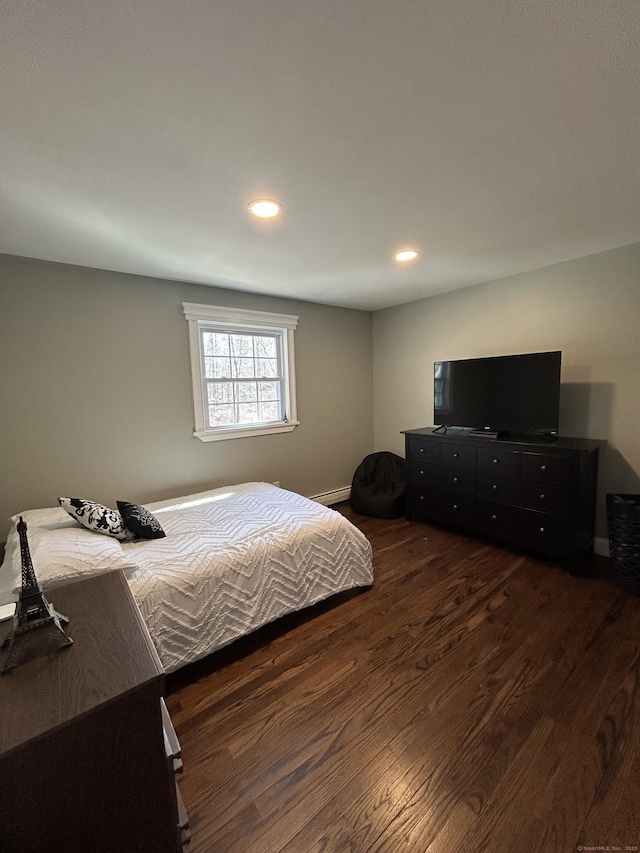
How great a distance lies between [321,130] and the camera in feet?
4.01

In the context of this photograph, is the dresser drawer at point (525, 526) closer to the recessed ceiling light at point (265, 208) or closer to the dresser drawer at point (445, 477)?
the dresser drawer at point (445, 477)

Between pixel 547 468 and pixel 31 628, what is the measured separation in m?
2.97

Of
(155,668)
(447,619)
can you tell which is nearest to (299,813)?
(155,668)

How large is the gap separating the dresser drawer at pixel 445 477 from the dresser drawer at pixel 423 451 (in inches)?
2.6

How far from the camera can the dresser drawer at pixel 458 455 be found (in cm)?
293

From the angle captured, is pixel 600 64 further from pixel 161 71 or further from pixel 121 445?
pixel 121 445

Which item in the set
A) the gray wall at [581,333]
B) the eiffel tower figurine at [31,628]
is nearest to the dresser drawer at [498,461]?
the gray wall at [581,333]

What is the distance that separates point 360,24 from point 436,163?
2.21ft

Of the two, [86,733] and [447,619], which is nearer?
[86,733]

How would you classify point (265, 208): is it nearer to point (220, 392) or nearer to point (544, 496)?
point (220, 392)

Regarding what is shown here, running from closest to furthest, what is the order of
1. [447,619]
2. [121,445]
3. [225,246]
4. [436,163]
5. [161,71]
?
[161,71] < [436,163] < [447,619] < [225,246] < [121,445]

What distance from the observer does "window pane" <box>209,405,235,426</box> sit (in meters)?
3.18

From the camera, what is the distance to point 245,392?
11.1 feet

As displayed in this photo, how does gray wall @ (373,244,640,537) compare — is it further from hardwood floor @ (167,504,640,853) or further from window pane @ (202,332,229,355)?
window pane @ (202,332,229,355)
